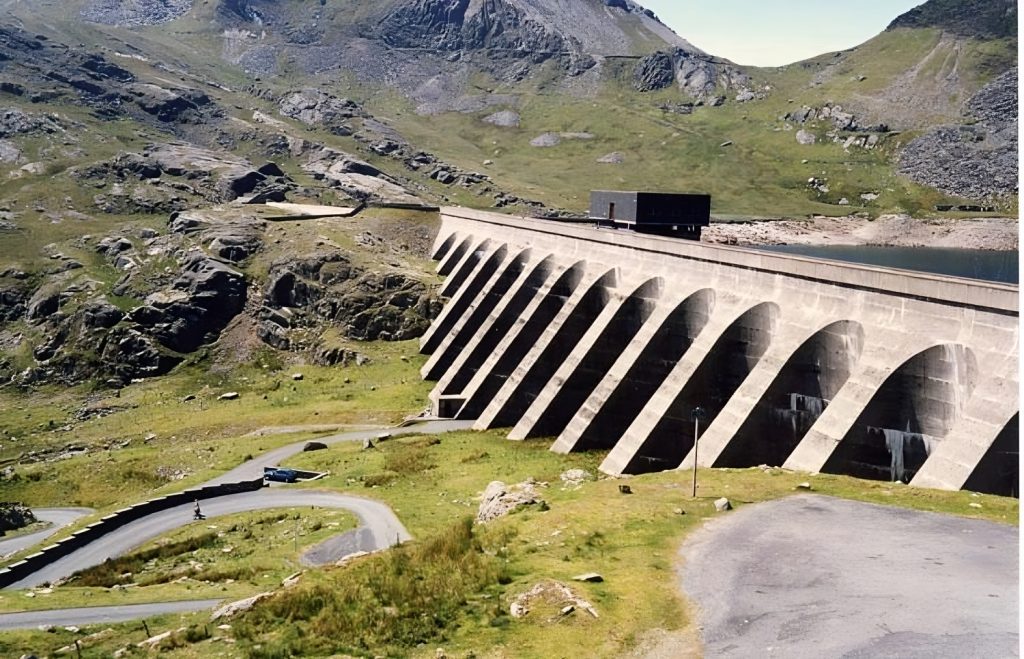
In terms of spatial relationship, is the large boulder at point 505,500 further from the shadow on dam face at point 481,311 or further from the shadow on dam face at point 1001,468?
the shadow on dam face at point 481,311

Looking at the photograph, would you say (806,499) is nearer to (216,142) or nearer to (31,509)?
(31,509)

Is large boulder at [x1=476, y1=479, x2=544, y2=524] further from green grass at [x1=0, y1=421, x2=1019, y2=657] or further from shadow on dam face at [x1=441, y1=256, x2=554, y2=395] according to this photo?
shadow on dam face at [x1=441, y1=256, x2=554, y2=395]

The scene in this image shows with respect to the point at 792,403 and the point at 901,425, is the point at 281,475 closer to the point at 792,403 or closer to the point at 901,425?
the point at 792,403

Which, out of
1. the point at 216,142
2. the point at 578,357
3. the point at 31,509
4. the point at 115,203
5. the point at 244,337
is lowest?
the point at 31,509

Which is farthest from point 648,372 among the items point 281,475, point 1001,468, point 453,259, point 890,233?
point 890,233

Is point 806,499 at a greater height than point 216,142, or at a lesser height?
lesser

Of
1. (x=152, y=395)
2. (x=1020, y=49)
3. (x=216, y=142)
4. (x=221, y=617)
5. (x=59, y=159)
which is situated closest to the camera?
(x=1020, y=49)

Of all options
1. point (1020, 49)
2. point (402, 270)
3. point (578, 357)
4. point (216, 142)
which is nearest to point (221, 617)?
point (1020, 49)

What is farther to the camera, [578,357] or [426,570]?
[578,357]
